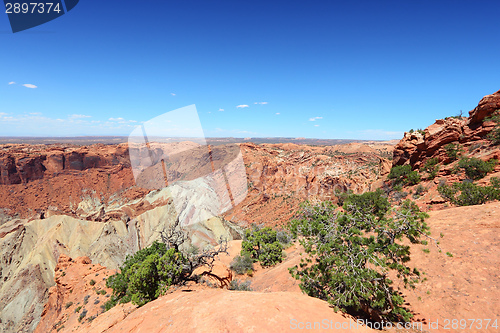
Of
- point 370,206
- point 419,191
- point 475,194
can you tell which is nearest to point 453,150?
point 419,191

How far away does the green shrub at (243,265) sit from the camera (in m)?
15.4

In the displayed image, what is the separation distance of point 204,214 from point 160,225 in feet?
21.8

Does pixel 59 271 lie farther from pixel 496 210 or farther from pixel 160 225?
pixel 496 210

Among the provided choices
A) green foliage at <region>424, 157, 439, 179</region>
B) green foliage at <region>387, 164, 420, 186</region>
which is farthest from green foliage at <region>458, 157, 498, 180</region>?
green foliage at <region>387, 164, 420, 186</region>

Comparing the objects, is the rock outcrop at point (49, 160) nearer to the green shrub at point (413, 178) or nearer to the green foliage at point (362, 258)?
the green shrub at point (413, 178)

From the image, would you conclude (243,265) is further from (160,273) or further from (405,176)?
(405,176)

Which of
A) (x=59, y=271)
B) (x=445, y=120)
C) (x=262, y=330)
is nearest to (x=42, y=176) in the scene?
(x=59, y=271)

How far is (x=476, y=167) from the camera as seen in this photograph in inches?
620

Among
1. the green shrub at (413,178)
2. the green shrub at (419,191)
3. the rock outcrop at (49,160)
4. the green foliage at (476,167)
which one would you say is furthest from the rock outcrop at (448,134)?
the rock outcrop at (49,160)

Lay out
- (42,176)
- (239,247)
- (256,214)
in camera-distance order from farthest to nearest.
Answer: (42,176) → (256,214) → (239,247)

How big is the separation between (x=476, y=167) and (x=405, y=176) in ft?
21.5

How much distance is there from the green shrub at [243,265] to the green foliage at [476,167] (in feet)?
59.6

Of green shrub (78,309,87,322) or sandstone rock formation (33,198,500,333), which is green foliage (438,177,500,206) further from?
green shrub (78,309,87,322)

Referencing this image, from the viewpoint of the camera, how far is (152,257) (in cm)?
868
